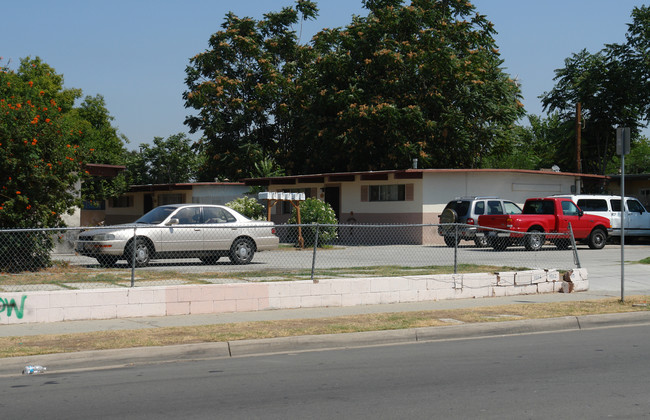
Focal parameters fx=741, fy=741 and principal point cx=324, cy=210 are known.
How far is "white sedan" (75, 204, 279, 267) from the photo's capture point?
15008 mm

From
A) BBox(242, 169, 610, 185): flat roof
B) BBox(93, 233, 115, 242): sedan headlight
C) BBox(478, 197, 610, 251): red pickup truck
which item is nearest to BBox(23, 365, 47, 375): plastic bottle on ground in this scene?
BBox(93, 233, 115, 242): sedan headlight

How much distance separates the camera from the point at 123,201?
159 ft

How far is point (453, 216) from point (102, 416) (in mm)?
22995

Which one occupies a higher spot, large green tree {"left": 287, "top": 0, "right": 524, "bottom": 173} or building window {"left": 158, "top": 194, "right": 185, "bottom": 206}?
large green tree {"left": 287, "top": 0, "right": 524, "bottom": 173}

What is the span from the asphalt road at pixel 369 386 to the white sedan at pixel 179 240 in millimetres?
5245

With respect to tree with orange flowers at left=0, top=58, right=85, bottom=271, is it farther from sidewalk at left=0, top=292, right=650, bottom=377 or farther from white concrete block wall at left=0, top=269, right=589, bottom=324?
sidewalk at left=0, top=292, right=650, bottom=377

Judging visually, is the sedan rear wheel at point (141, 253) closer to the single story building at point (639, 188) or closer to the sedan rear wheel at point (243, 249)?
the sedan rear wheel at point (243, 249)

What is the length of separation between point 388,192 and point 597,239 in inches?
372

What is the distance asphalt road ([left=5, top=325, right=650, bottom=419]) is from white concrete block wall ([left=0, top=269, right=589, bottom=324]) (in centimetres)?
315

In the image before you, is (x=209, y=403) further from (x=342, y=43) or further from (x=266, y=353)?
(x=342, y=43)

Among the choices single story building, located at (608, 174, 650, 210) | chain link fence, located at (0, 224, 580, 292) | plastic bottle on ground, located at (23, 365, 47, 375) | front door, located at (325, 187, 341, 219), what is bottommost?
plastic bottle on ground, located at (23, 365, 47, 375)

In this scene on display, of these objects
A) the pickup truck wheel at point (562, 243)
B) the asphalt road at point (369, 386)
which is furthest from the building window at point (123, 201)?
the asphalt road at point (369, 386)

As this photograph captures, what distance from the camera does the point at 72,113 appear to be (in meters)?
57.7

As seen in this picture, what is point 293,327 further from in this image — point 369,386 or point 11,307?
point 11,307
